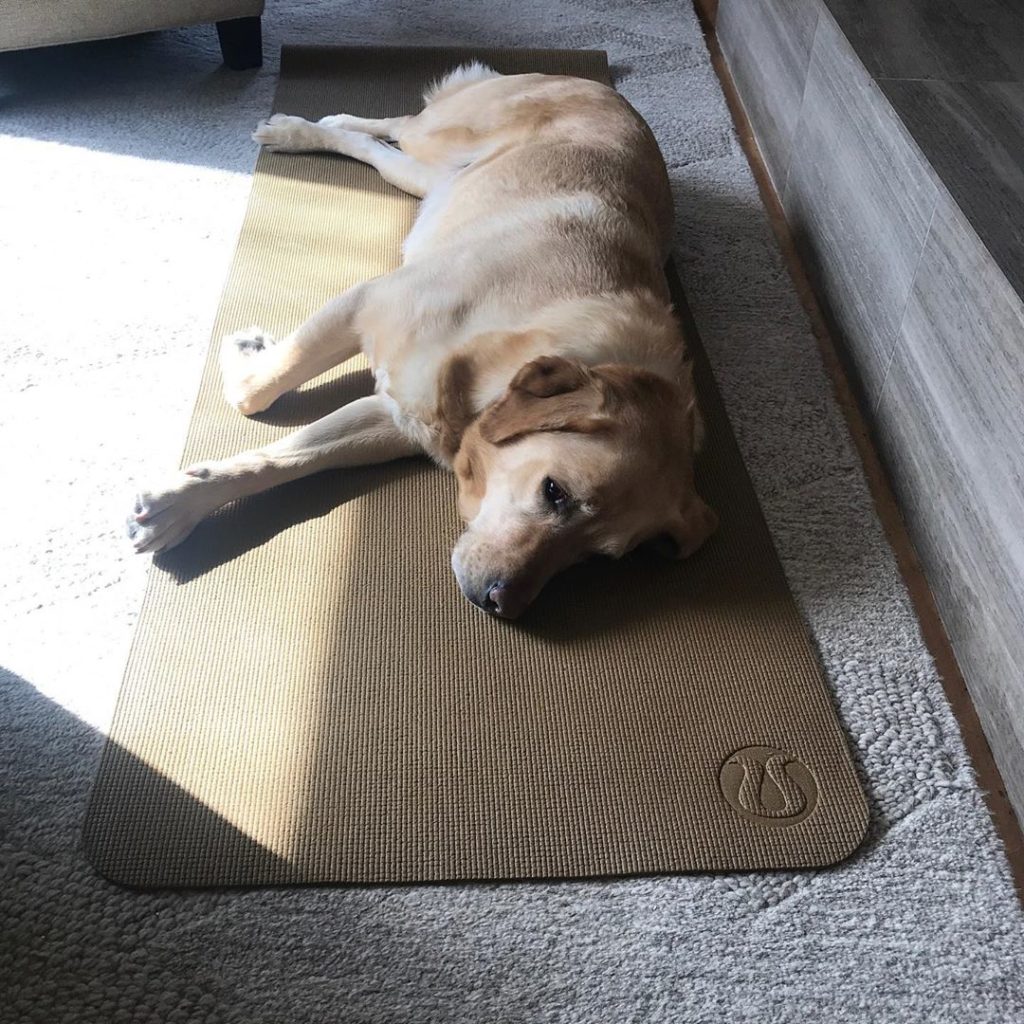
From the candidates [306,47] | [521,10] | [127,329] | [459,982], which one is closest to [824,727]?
[459,982]

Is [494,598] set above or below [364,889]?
above

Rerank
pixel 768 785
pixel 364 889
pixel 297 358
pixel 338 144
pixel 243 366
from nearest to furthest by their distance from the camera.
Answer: pixel 364 889 → pixel 768 785 → pixel 297 358 → pixel 243 366 → pixel 338 144

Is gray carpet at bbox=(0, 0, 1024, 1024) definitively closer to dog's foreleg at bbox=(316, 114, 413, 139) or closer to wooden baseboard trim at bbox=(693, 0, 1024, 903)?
wooden baseboard trim at bbox=(693, 0, 1024, 903)

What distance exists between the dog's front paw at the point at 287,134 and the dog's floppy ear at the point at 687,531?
6.06 feet

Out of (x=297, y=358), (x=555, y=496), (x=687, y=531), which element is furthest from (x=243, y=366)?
(x=687, y=531)

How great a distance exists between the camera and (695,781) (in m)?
1.79

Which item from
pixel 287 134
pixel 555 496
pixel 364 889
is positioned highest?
pixel 555 496

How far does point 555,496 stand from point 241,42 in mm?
2616

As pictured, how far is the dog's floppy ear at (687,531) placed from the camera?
2.00m

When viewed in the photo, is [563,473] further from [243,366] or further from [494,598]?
[243,366]

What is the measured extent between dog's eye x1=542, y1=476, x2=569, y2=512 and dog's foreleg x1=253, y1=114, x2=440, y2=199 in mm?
1516

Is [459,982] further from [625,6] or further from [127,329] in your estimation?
[625,6]

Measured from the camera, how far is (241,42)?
11.8 ft

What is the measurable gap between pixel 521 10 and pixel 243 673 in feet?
11.1
